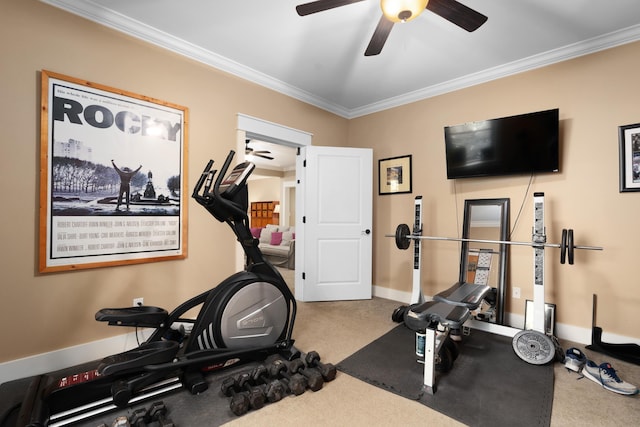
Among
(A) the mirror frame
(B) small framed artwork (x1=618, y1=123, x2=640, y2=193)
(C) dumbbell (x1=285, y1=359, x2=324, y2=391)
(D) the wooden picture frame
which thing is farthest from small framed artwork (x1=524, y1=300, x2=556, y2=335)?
(D) the wooden picture frame

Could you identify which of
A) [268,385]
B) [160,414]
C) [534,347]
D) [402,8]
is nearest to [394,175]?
[534,347]

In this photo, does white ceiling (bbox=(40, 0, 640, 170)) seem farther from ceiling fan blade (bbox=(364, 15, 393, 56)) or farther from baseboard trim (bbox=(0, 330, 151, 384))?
baseboard trim (bbox=(0, 330, 151, 384))

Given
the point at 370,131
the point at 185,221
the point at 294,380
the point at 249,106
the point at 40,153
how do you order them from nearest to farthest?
the point at 294,380
the point at 40,153
the point at 185,221
the point at 249,106
the point at 370,131

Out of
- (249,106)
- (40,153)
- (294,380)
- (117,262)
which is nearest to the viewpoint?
(294,380)

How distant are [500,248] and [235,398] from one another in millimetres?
2895

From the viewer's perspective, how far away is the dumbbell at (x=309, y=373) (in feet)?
6.31

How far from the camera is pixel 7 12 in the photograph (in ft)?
6.49

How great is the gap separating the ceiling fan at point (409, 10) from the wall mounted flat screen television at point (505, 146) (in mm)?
1407

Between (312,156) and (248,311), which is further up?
(312,156)

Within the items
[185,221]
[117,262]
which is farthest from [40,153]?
[185,221]

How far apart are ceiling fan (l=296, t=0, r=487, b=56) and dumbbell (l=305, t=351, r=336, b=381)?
2319 mm

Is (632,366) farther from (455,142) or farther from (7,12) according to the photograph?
(7,12)

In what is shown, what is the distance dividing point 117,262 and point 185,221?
0.64 meters

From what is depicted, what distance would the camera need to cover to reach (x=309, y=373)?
2.02m
